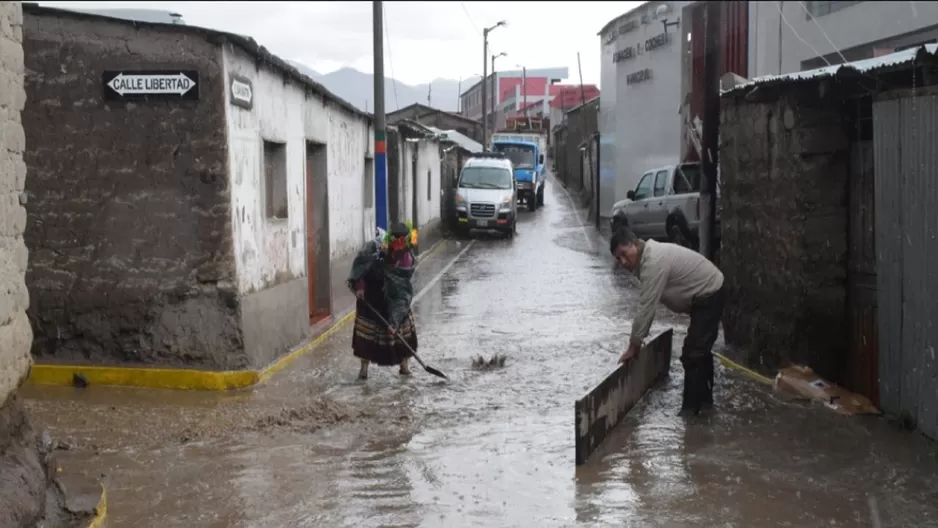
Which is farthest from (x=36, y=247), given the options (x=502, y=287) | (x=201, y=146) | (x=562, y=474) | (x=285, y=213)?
(x=502, y=287)

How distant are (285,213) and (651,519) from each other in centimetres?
652

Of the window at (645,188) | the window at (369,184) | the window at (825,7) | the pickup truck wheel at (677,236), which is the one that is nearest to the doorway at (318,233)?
Answer: the window at (369,184)

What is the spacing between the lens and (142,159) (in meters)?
8.66

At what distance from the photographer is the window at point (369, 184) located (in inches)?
709

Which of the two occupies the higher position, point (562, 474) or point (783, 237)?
point (783, 237)

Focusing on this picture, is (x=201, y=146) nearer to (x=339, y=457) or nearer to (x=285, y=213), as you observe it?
(x=285, y=213)

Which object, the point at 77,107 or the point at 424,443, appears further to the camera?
the point at 77,107

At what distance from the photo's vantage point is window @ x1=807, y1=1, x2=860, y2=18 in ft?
63.9

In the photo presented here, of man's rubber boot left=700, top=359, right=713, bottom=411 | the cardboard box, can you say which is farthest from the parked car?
man's rubber boot left=700, top=359, right=713, bottom=411

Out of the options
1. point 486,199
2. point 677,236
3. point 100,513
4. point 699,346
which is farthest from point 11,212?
point 486,199

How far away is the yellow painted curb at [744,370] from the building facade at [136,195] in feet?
15.6

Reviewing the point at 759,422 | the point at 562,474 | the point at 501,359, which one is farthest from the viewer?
the point at 501,359

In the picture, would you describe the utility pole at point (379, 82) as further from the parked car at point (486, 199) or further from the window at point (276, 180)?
the parked car at point (486, 199)

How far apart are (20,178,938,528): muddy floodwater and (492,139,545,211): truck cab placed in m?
30.8
